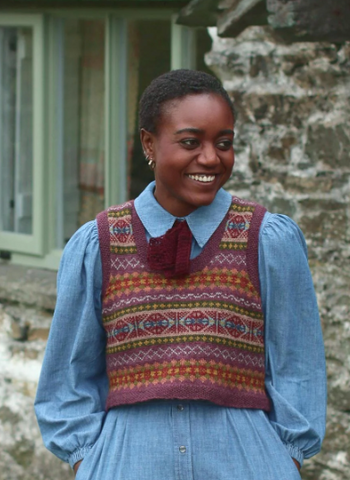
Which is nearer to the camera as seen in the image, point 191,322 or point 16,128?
point 191,322

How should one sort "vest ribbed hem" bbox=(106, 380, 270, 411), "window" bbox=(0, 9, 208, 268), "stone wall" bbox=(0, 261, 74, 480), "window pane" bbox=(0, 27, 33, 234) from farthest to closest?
"window pane" bbox=(0, 27, 33, 234) < "stone wall" bbox=(0, 261, 74, 480) < "window" bbox=(0, 9, 208, 268) < "vest ribbed hem" bbox=(106, 380, 270, 411)

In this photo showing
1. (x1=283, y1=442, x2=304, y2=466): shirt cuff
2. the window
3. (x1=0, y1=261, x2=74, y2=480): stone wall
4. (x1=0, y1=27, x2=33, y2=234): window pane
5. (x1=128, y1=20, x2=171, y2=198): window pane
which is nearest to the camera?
(x1=283, y1=442, x2=304, y2=466): shirt cuff

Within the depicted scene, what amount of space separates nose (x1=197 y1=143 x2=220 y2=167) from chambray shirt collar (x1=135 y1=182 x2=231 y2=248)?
162mm

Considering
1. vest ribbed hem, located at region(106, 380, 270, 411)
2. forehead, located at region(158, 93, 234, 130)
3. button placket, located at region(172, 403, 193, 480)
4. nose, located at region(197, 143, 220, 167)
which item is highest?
forehead, located at region(158, 93, 234, 130)

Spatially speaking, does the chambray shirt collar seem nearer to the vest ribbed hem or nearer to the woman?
the woman

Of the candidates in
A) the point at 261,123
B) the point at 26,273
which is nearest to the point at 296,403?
the point at 261,123

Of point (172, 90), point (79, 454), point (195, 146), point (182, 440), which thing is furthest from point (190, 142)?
point (79, 454)

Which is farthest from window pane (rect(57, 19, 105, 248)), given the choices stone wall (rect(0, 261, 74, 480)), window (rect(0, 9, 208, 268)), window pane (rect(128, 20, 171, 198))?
stone wall (rect(0, 261, 74, 480))

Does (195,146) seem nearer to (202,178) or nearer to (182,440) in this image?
(202,178)

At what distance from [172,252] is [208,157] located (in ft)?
0.85

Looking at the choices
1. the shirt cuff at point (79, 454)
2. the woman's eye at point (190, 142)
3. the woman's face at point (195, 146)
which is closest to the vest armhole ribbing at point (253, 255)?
the woman's face at point (195, 146)

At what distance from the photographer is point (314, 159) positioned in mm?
3723

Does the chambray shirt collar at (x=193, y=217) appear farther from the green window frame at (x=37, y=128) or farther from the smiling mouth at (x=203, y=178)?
the green window frame at (x=37, y=128)

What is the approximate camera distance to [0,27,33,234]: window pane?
199 inches
